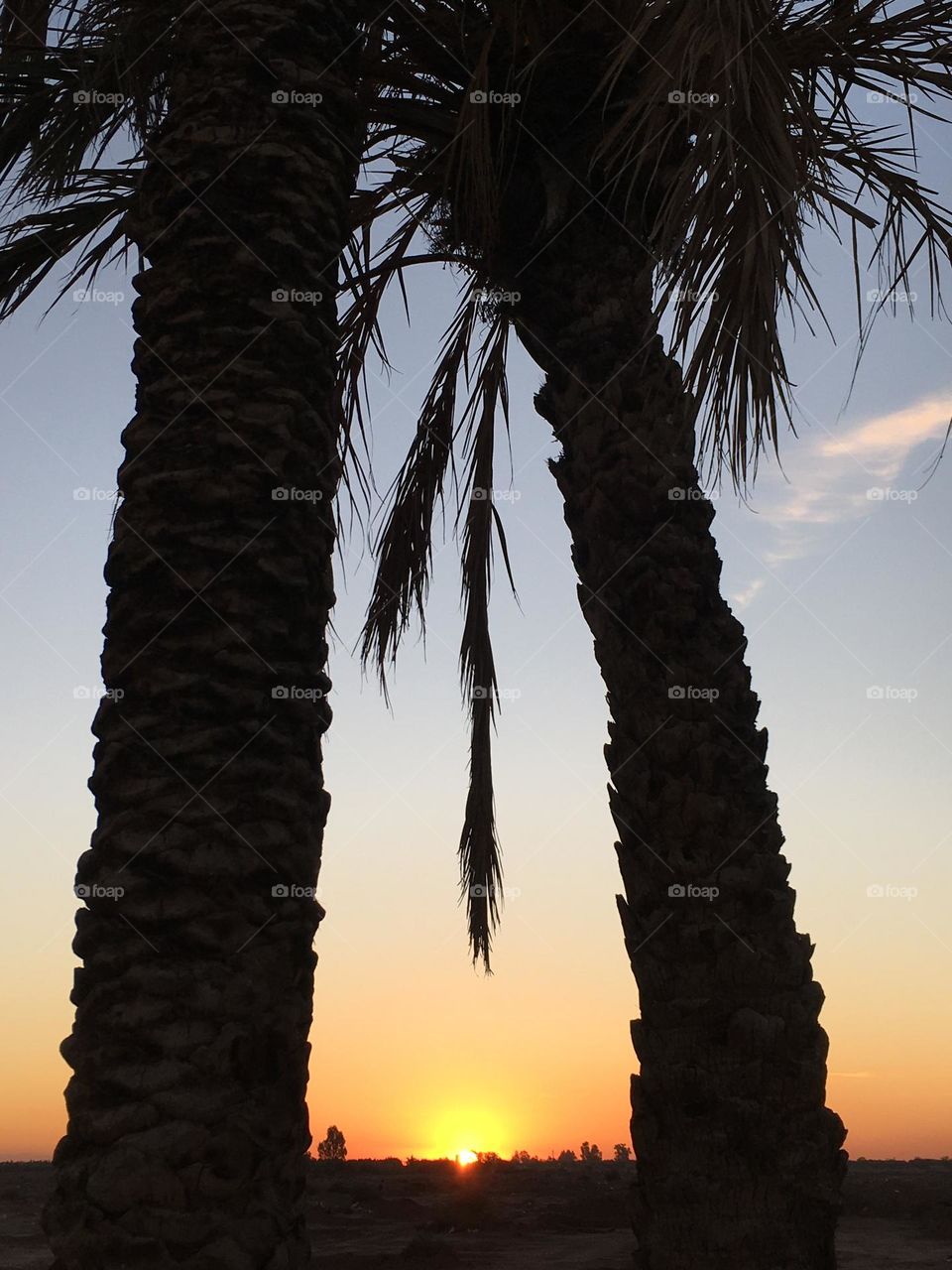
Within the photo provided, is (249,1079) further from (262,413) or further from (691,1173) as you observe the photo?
(691,1173)

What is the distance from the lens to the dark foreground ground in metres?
7.54

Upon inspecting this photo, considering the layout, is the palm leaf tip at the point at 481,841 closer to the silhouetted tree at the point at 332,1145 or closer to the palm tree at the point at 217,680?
the palm tree at the point at 217,680

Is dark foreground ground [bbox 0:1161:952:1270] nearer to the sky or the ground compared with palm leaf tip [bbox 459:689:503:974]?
nearer to the ground

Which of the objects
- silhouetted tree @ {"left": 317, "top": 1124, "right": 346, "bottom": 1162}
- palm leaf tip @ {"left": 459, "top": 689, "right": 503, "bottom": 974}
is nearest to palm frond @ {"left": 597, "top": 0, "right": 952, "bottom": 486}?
palm leaf tip @ {"left": 459, "top": 689, "right": 503, "bottom": 974}

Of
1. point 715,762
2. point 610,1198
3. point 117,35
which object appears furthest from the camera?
point 610,1198

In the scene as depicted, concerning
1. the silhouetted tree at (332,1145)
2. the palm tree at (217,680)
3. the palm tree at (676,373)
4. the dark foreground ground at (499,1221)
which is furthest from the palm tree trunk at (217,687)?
the silhouetted tree at (332,1145)

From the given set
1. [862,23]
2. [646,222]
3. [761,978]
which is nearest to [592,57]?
[646,222]

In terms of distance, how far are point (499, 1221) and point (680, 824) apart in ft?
21.7

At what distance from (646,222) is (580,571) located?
1.79 meters

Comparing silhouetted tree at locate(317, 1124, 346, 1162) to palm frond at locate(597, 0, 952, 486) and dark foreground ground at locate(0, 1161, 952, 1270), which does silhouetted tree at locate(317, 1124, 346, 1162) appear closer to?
dark foreground ground at locate(0, 1161, 952, 1270)

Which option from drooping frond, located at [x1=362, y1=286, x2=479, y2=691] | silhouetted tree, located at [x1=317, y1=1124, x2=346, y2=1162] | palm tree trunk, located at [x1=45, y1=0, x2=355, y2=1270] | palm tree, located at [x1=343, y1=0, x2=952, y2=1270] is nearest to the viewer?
palm tree trunk, located at [x1=45, y1=0, x2=355, y2=1270]

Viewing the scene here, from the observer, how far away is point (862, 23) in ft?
17.6

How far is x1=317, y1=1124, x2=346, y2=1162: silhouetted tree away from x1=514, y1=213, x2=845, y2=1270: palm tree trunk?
51.9 ft

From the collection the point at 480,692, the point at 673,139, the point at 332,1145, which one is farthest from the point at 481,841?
the point at 332,1145
